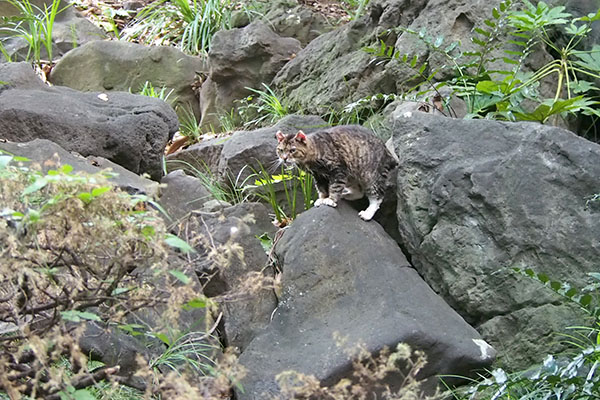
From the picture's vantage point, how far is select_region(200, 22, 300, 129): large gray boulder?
29.5ft

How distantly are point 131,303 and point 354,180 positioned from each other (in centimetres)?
283

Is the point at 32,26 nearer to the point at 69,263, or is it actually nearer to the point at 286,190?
the point at 286,190

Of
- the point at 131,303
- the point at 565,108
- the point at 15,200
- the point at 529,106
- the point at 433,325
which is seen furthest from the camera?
the point at 529,106

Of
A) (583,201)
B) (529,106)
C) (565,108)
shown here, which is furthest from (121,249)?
(529,106)

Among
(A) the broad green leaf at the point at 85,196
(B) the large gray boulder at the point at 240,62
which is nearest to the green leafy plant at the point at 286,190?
(B) the large gray boulder at the point at 240,62

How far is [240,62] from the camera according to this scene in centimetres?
905

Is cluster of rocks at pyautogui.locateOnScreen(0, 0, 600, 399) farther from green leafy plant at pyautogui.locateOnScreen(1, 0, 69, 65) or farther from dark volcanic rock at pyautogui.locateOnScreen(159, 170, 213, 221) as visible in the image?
green leafy plant at pyautogui.locateOnScreen(1, 0, 69, 65)

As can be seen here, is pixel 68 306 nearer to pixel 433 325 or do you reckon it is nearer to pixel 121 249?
pixel 121 249

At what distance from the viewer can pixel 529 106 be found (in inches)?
239

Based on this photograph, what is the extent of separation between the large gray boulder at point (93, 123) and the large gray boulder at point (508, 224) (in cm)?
238

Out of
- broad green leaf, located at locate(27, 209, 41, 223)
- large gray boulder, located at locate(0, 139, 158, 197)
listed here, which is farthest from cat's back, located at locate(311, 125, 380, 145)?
broad green leaf, located at locate(27, 209, 41, 223)

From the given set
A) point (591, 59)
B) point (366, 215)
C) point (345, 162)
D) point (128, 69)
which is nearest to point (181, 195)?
point (345, 162)

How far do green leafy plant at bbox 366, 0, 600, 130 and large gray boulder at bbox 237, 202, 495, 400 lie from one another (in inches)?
52.6

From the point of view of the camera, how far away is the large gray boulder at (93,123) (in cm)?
590
